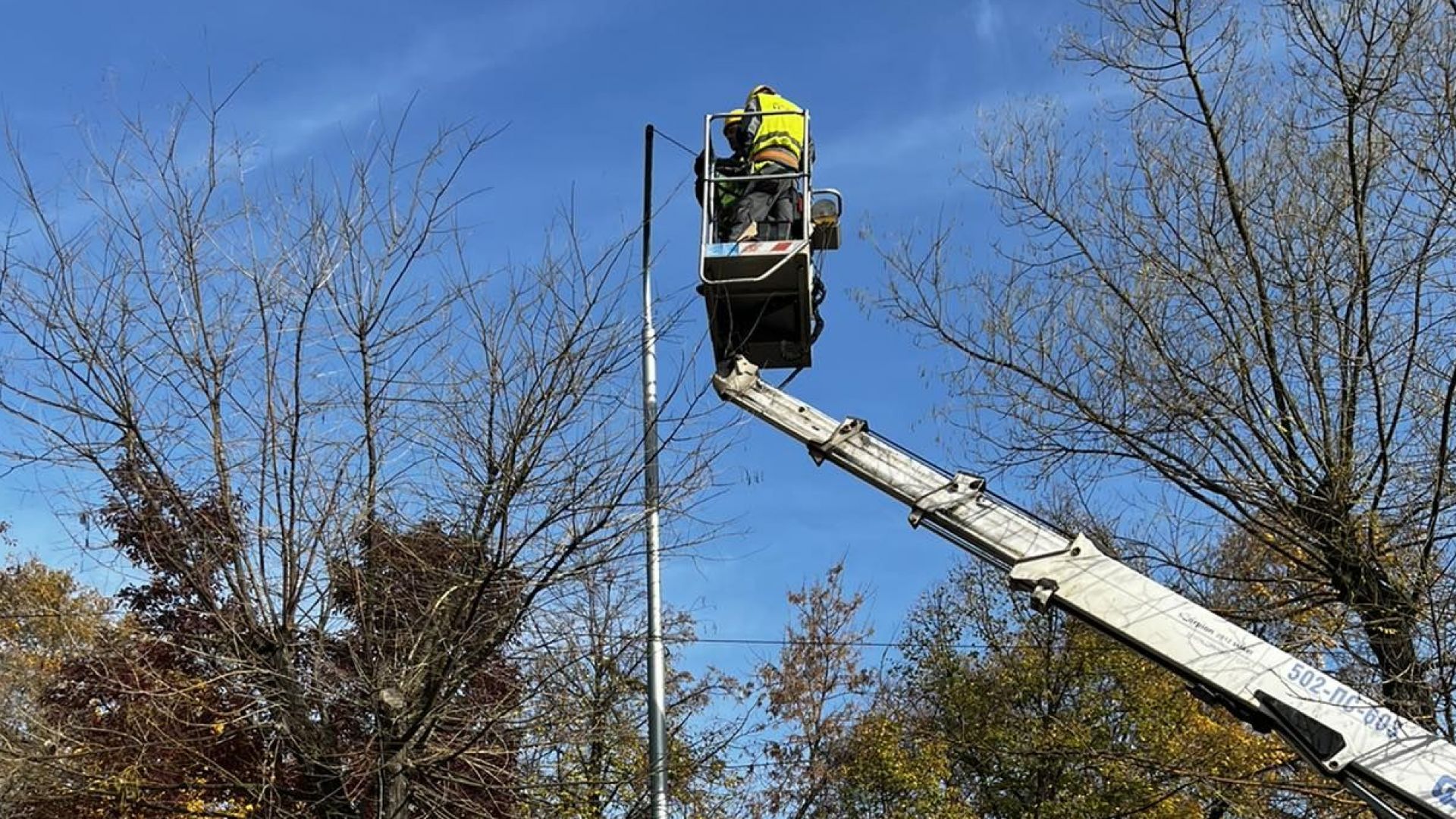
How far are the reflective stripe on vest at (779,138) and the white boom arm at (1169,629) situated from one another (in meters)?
1.56

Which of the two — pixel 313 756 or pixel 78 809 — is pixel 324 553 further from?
pixel 78 809

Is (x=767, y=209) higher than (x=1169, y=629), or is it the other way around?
(x=767, y=209)

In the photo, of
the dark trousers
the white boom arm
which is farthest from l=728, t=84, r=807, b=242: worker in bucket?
the white boom arm

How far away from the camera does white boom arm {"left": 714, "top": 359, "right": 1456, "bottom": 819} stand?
20.7 feet

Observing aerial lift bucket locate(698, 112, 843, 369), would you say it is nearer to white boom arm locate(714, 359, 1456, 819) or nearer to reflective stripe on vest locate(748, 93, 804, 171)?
reflective stripe on vest locate(748, 93, 804, 171)

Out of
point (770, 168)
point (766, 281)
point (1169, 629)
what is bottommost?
point (1169, 629)

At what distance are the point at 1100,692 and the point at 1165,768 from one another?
12.1 m

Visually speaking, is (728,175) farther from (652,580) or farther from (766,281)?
(652,580)

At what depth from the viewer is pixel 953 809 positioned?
63.9 ft

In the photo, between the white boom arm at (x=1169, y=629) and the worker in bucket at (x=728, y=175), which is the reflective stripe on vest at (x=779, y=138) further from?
the white boom arm at (x=1169, y=629)

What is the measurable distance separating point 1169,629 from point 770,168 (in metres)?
3.76

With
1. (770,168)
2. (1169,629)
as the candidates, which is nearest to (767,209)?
(770,168)

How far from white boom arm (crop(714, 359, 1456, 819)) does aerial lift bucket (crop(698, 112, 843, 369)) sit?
26.1 inches

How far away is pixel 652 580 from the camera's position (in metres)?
7.55
